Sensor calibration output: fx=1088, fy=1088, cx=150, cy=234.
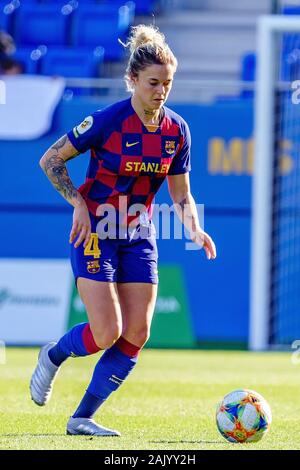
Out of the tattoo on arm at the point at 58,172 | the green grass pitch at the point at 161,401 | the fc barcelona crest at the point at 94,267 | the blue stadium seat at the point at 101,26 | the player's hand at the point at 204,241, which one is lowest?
the green grass pitch at the point at 161,401

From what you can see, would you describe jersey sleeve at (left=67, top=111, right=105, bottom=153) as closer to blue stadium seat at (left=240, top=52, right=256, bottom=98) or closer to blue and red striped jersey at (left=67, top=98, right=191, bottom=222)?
blue and red striped jersey at (left=67, top=98, right=191, bottom=222)

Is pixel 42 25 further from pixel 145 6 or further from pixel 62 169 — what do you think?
pixel 62 169

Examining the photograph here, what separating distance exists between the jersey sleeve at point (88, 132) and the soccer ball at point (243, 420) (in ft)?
5.10

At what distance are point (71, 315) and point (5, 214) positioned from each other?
1490 mm

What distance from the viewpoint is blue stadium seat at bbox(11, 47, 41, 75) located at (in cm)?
1467

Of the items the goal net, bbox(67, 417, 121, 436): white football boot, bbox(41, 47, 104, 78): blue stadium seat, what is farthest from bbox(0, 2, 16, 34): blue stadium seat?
bbox(67, 417, 121, 436): white football boot

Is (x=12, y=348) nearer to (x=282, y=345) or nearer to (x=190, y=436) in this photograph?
(x=282, y=345)

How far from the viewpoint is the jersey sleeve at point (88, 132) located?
577 cm

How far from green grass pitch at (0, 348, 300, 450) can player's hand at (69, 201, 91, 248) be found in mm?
1039

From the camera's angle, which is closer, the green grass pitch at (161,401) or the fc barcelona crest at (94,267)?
the green grass pitch at (161,401)

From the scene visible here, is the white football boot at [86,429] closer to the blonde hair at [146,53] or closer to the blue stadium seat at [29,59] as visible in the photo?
the blonde hair at [146,53]

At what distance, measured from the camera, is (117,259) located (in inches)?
231

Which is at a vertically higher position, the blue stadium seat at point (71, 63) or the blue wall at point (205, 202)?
the blue stadium seat at point (71, 63)

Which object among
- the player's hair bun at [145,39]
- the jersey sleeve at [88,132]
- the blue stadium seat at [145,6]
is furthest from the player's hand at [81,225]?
the blue stadium seat at [145,6]
